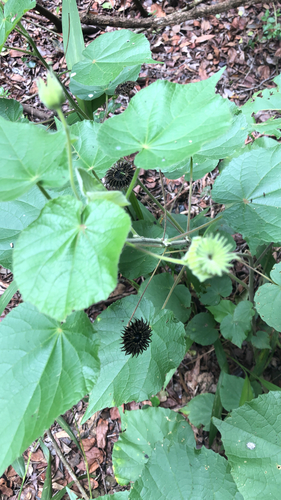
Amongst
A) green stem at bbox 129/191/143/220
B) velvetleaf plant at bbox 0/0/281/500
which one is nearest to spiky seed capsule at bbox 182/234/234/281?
velvetleaf plant at bbox 0/0/281/500

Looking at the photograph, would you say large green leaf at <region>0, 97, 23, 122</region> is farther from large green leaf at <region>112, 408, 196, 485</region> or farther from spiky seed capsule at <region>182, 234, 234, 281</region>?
large green leaf at <region>112, 408, 196, 485</region>

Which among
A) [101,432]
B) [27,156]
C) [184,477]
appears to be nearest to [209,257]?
[27,156]

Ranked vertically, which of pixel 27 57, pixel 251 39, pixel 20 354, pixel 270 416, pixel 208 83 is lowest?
pixel 270 416

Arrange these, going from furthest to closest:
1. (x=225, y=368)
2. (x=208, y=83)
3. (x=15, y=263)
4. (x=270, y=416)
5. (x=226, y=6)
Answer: (x=226, y=6), (x=225, y=368), (x=270, y=416), (x=208, y=83), (x=15, y=263)

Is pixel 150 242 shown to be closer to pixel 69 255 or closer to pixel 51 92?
pixel 69 255

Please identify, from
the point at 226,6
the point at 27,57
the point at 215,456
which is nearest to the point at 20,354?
the point at 215,456

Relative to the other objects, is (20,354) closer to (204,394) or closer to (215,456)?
(215,456)
